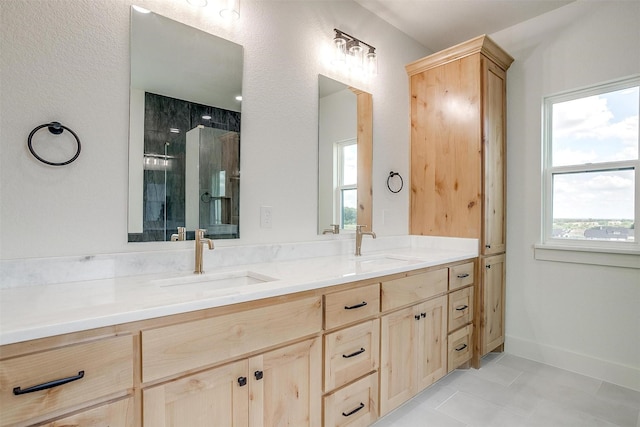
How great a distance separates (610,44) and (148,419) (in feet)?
11.1

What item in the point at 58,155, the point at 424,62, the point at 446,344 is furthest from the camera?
the point at 424,62

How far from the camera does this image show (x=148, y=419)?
101 cm

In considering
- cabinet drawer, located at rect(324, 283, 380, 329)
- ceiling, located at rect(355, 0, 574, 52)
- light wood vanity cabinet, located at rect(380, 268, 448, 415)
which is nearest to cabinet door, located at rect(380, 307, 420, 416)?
light wood vanity cabinet, located at rect(380, 268, 448, 415)

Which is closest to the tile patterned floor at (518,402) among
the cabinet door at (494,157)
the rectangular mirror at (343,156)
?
the cabinet door at (494,157)

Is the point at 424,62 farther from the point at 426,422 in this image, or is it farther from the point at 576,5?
the point at 426,422

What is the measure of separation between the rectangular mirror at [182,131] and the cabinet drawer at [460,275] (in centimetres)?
143

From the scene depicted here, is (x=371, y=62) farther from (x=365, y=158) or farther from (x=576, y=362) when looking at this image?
(x=576, y=362)

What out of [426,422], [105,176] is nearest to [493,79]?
[426,422]

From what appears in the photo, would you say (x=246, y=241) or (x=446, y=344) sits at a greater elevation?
(x=246, y=241)

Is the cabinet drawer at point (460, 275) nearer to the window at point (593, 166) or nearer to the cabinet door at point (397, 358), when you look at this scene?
the cabinet door at point (397, 358)

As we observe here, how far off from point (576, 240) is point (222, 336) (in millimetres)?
2651

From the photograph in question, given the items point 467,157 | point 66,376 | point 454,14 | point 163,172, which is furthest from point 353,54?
point 66,376

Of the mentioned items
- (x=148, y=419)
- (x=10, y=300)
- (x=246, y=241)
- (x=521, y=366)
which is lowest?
(x=521, y=366)

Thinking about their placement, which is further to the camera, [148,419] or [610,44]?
[610,44]
